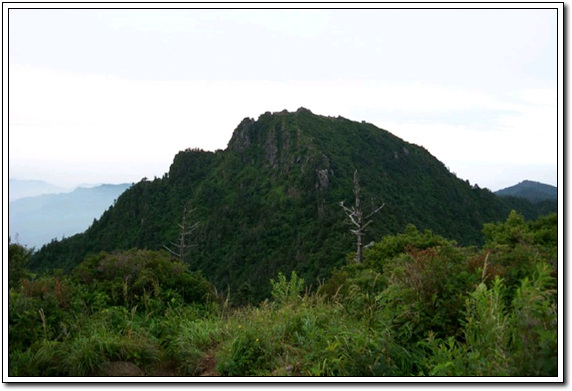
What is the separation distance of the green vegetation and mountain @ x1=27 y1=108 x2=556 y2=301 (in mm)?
50497

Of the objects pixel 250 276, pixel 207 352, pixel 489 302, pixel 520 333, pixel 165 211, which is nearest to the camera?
pixel 520 333

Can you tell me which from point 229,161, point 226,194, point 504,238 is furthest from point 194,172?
point 504,238

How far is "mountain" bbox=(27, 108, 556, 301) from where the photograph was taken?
73.7 m

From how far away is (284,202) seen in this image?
309 ft

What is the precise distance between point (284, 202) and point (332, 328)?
294ft

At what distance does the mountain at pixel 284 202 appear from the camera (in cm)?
7369

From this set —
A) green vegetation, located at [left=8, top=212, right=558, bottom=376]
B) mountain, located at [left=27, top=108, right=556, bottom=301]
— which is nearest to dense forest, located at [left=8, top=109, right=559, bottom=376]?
green vegetation, located at [left=8, top=212, right=558, bottom=376]

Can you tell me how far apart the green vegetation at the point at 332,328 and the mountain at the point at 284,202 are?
1988 inches

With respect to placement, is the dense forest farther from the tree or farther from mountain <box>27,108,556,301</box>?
mountain <box>27,108,556,301</box>

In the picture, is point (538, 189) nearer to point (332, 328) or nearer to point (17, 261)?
point (332, 328)

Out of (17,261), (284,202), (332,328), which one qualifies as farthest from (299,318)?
(284,202)

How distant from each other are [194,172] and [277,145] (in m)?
20.9

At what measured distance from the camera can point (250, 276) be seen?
69938mm

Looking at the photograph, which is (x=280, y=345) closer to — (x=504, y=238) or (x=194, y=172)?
(x=504, y=238)
